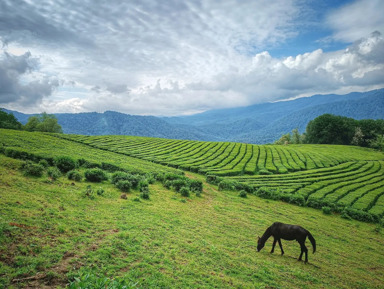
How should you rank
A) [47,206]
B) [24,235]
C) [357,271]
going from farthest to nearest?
[357,271] → [47,206] → [24,235]

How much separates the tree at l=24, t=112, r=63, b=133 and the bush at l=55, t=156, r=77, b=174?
90485 millimetres

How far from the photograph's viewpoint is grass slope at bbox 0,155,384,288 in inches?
307

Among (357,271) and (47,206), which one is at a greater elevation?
(47,206)

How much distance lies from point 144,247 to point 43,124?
106 metres

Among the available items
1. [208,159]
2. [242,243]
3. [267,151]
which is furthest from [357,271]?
[267,151]

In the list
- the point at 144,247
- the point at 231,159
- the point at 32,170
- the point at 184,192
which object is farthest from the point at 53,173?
the point at 231,159

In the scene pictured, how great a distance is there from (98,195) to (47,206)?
15.9ft

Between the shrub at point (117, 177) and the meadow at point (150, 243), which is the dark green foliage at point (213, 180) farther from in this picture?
the shrub at point (117, 177)

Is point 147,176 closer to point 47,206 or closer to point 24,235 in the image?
point 47,206

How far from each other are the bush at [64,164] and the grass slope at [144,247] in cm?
286

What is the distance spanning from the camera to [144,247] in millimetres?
10352

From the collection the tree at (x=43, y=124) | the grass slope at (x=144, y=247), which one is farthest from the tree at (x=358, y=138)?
the tree at (x=43, y=124)

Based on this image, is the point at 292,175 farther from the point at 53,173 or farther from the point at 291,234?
the point at 53,173

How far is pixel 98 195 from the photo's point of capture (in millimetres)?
16516
